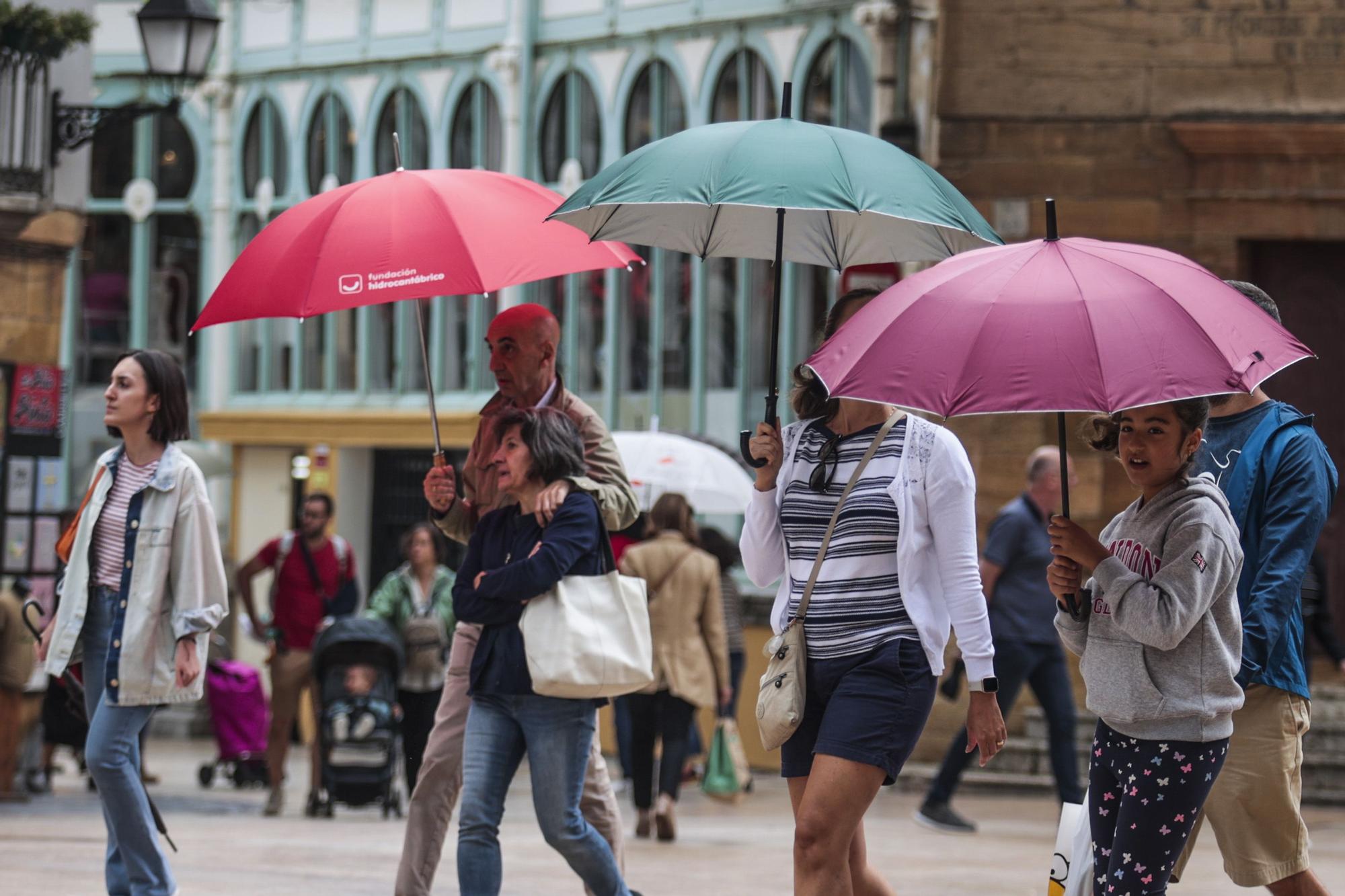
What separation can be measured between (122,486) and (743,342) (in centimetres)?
1152

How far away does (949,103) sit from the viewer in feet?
44.0

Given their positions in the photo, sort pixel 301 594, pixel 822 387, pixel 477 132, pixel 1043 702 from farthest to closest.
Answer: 1. pixel 477 132
2. pixel 301 594
3. pixel 1043 702
4. pixel 822 387

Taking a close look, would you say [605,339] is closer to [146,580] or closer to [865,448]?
[146,580]

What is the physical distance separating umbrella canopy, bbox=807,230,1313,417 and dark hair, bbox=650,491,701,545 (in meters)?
6.60

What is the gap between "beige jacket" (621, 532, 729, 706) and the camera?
11.6 metres

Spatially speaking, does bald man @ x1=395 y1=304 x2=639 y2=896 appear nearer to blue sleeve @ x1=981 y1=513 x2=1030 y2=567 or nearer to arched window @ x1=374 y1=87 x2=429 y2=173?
blue sleeve @ x1=981 y1=513 x2=1030 y2=567

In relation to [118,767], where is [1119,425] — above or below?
above

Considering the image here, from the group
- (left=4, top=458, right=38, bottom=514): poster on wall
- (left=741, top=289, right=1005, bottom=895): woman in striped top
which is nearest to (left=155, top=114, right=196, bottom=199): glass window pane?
(left=4, top=458, right=38, bottom=514): poster on wall

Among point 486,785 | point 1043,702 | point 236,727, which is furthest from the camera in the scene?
point 236,727

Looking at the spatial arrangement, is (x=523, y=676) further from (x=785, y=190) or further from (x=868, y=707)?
(x=785, y=190)

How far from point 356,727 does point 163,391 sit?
5.91 m

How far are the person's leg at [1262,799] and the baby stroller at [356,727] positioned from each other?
25.9ft

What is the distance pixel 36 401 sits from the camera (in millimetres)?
13344

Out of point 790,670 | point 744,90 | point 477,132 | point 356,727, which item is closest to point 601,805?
point 790,670
